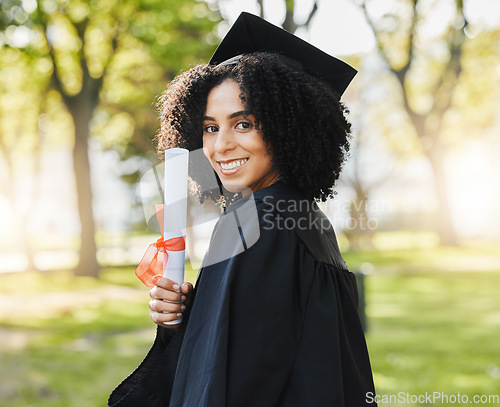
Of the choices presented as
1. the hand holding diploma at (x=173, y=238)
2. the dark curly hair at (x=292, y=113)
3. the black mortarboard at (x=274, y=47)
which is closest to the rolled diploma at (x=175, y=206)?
the hand holding diploma at (x=173, y=238)

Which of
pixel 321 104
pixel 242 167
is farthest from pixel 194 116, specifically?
pixel 321 104

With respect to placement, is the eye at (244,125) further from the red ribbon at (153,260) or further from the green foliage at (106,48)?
the green foliage at (106,48)

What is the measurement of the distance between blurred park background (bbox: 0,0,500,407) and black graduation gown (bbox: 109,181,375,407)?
0.43 m

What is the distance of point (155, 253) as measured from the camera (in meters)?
1.72

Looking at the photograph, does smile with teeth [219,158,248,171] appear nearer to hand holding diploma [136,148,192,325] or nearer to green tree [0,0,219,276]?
hand holding diploma [136,148,192,325]

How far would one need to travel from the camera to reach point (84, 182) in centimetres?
1291

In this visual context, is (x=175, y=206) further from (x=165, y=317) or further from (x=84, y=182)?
(x=84, y=182)

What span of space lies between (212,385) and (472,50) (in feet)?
55.2

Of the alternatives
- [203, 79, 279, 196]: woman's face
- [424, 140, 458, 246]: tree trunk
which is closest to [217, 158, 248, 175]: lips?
[203, 79, 279, 196]: woman's face

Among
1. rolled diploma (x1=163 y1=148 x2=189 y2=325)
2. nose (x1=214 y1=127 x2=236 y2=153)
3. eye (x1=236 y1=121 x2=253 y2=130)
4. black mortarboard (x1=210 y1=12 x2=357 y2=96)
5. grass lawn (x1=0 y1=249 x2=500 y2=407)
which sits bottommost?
grass lawn (x1=0 y1=249 x2=500 y2=407)

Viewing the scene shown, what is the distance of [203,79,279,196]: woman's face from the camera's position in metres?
1.82

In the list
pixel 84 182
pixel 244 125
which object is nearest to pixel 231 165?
pixel 244 125

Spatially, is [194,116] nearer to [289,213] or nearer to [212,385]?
[289,213]

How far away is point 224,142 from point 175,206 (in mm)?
332
